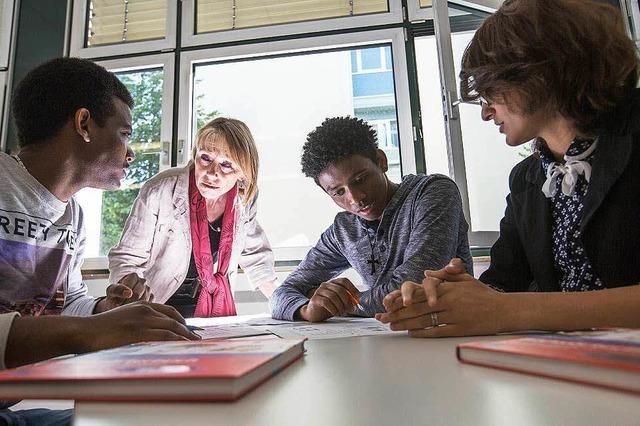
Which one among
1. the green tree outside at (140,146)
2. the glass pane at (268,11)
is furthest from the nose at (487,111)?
the green tree outside at (140,146)

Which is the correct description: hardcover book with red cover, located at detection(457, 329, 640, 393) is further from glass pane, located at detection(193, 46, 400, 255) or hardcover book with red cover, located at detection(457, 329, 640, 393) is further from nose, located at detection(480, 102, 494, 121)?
glass pane, located at detection(193, 46, 400, 255)

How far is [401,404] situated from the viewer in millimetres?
266

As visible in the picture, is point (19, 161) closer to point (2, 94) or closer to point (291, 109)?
point (291, 109)

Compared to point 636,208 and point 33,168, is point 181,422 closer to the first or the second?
point 636,208

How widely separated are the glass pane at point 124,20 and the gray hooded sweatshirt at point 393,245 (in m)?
2.22

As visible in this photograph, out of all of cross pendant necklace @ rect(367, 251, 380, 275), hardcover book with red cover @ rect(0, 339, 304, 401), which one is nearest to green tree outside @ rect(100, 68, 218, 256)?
cross pendant necklace @ rect(367, 251, 380, 275)

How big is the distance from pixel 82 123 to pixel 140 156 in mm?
1719

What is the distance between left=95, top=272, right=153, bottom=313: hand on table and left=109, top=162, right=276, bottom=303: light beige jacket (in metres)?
0.58

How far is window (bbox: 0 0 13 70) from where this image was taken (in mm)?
2855

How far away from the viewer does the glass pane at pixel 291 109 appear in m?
2.63

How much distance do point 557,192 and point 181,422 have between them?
0.94 metres

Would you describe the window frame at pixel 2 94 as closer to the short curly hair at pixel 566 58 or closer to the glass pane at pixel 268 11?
the glass pane at pixel 268 11

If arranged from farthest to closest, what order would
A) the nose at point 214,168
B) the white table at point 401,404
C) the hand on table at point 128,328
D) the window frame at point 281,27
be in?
the window frame at point 281,27 < the nose at point 214,168 < the hand on table at point 128,328 < the white table at point 401,404

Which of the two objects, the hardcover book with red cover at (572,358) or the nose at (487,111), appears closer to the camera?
the hardcover book with red cover at (572,358)
